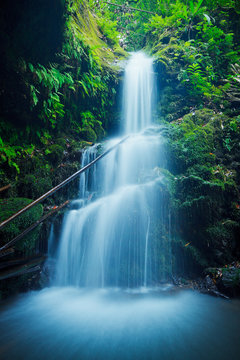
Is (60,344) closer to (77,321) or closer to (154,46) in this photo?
(77,321)

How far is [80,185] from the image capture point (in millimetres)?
5836

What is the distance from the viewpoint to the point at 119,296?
331cm

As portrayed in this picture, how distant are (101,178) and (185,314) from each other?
4.38 metres

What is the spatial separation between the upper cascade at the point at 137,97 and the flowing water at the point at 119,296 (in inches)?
111

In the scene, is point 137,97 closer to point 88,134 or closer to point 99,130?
point 99,130

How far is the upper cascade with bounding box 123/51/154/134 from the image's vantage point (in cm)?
865

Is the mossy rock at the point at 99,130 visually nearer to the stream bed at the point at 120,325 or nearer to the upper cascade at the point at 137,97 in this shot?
the upper cascade at the point at 137,97

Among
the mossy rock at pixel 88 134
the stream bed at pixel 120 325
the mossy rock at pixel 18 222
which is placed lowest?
the stream bed at pixel 120 325

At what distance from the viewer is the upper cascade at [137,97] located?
865 cm

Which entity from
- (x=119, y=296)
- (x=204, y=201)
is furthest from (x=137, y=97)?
(x=119, y=296)

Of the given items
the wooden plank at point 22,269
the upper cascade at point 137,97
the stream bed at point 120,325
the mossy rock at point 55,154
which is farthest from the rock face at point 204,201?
the mossy rock at point 55,154

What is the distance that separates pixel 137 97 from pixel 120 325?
9090 mm

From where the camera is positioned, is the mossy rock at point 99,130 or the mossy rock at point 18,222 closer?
the mossy rock at point 18,222

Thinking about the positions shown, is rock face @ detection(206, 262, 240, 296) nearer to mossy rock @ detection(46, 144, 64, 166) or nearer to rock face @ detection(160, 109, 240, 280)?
rock face @ detection(160, 109, 240, 280)
